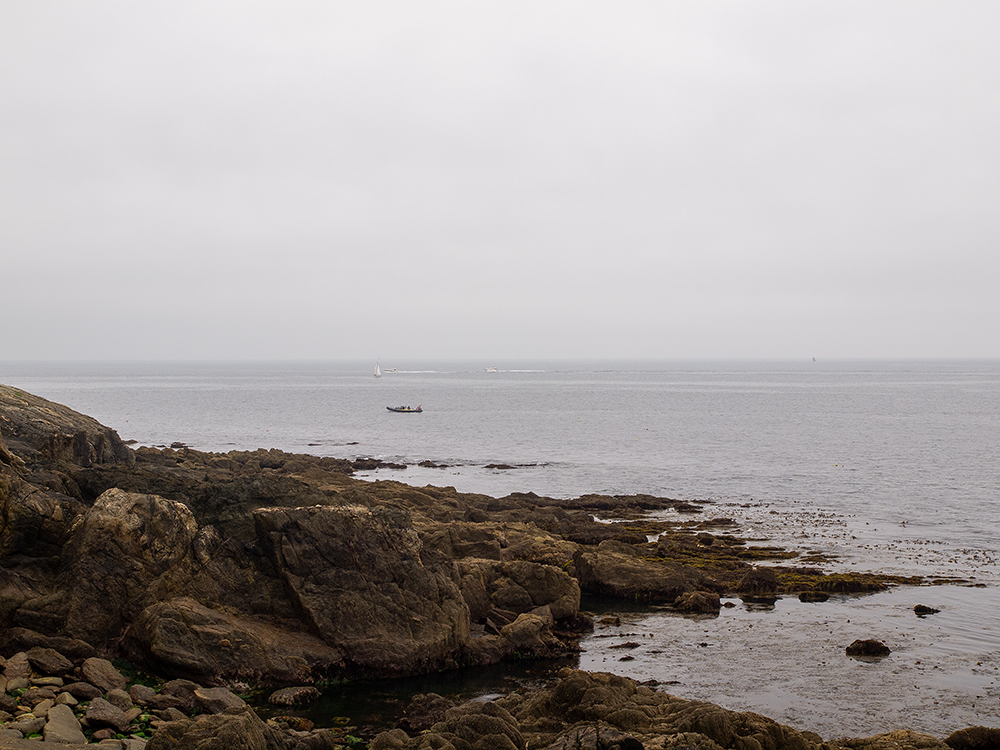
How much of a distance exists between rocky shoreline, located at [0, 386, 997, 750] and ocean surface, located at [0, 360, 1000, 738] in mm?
3630

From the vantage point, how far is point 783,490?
69.6m

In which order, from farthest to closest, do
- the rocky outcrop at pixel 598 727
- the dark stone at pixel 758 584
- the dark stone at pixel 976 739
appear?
1. the dark stone at pixel 758 584
2. the dark stone at pixel 976 739
3. the rocky outcrop at pixel 598 727

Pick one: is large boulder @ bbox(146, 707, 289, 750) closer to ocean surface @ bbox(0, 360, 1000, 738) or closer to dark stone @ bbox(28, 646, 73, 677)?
dark stone @ bbox(28, 646, 73, 677)

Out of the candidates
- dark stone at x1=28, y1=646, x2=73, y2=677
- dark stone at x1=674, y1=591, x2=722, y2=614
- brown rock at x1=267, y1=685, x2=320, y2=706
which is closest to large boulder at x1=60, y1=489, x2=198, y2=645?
dark stone at x1=28, y1=646, x2=73, y2=677

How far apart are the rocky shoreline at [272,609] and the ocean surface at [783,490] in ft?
11.9

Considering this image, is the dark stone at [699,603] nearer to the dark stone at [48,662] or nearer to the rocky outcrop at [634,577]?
the rocky outcrop at [634,577]

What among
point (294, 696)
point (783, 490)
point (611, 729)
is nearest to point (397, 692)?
point (294, 696)

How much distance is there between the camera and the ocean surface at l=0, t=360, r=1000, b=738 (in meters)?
25.6

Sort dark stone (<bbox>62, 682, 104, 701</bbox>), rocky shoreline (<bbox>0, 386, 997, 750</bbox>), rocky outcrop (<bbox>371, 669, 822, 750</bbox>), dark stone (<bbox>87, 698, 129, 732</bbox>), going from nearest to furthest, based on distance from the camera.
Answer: rocky outcrop (<bbox>371, 669, 822, 750</bbox>) → rocky shoreline (<bbox>0, 386, 997, 750</bbox>) → dark stone (<bbox>87, 698, 129, 732</bbox>) → dark stone (<bbox>62, 682, 104, 701</bbox>)

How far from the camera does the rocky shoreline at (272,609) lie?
17.8 m

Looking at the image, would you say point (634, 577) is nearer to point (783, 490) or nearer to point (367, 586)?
point (367, 586)

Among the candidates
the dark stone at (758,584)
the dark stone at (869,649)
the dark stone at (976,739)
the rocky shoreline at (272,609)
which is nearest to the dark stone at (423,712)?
the rocky shoreline at (272,609)

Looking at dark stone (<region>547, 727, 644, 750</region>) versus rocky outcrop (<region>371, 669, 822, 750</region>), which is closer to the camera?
dark stone (<region>547, 727, 644, 750</region>)

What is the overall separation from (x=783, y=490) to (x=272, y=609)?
53547mm
